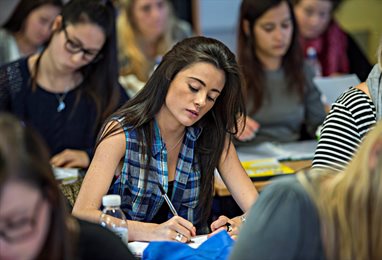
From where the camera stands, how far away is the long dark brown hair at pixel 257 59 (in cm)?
375

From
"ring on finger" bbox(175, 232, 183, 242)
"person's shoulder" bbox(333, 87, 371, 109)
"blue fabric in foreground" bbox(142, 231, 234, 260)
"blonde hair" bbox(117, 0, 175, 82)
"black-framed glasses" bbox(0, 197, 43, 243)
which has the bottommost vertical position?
"ring on finger" bbox(175, 232, 183, 242)

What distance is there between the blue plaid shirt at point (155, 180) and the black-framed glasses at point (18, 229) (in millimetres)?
1058

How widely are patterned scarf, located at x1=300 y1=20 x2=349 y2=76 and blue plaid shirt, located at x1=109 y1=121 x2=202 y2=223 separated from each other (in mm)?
2349

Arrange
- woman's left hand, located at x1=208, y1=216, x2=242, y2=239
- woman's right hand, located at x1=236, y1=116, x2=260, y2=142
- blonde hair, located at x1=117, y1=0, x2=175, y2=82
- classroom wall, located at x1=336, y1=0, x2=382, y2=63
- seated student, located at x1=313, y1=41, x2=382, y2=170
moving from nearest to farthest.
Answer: woman's left hand, located at x1=208, y1=216, x2=242, y2=239, seated student, located at x1=313, y1=41, x2=382, y2=170, woman's right hand, located at x1=236, y1=116, x2=260, y2=142, blonde hair, located at x1=117, y1=0, x2=175, y2=82, classroom wall, located at x1=336, y1=0, x2=382, y2=63

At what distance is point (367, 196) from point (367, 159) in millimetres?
73

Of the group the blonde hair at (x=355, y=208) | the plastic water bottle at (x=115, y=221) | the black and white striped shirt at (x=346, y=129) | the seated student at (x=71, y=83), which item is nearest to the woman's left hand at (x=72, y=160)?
the seated student at (x=71, y=83)

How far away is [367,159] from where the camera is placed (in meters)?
1.50

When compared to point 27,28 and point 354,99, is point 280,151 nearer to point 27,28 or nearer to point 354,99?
point 354,99

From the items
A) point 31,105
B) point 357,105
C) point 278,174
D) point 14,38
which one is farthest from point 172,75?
point 14,38

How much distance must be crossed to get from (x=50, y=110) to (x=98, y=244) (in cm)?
187

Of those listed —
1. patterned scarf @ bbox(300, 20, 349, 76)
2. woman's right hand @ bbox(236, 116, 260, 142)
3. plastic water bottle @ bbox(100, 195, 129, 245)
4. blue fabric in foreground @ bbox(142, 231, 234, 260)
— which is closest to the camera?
blue fabric in foreground @ bbox(142, 231, 234, 260)

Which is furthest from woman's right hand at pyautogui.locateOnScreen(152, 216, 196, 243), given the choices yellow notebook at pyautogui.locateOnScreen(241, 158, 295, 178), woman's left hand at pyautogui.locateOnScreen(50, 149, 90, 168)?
woman's left hand at pyautogui.locateOnScreen(50, 149, 90, 168)

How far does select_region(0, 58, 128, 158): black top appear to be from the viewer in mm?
3326

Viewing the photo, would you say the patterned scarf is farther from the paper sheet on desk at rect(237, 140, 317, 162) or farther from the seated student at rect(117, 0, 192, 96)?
the paper sheet on desk at rect(237, 140, 317, 162)
